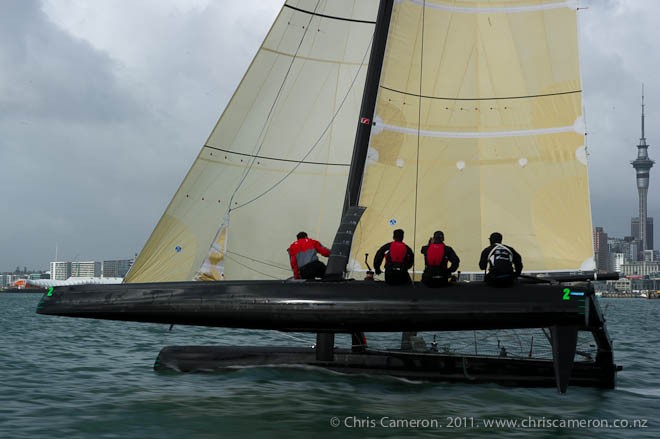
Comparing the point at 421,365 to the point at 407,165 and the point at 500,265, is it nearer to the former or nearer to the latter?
the point at 500,265

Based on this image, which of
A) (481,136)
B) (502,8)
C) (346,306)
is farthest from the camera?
(502,8)

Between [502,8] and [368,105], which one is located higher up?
[502,8]

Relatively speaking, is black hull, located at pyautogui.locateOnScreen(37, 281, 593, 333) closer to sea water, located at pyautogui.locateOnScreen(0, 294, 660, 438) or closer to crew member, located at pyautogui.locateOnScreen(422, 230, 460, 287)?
crew member, located at pyautogui.locateOnScreen(422, 230, 460, 287)

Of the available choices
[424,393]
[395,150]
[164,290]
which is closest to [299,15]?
[395,150]

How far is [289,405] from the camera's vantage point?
11664mm

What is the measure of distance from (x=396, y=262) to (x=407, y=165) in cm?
282

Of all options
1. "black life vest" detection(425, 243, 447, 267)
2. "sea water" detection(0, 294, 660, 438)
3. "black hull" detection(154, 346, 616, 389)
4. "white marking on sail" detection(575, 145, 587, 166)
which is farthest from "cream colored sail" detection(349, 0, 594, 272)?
Answer: "sea water" detection(0, 294, 660, 438)

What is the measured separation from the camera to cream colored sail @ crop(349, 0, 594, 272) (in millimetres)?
13930

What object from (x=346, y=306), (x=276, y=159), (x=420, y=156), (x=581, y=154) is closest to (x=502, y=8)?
(x=581, y=154)

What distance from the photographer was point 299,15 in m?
15.1

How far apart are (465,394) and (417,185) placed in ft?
11.7

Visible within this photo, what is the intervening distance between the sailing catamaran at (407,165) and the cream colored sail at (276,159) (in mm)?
26

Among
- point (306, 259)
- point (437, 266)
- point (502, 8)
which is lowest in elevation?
point (437, 266)

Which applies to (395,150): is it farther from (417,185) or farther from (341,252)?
(341,252)
